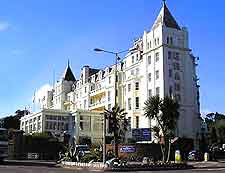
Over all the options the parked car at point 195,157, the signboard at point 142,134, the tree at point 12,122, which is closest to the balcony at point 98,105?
the signboard at point 142,134

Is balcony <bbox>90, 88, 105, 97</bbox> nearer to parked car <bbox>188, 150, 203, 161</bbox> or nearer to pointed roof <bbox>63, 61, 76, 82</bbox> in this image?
pointed roof <bbox>63, 61, 76, 82</bbox>

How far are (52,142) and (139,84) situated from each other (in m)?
21.7

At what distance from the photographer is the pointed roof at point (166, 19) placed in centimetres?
8162

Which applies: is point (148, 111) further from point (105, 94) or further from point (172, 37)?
point (105, 94)

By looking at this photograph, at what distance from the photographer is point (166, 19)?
8256 centimetres

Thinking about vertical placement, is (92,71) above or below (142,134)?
above

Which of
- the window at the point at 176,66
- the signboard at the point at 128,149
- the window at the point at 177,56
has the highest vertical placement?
the window at the point at 177,56

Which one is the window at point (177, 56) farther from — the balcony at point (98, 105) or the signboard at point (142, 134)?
the balcony at point (98, 105)

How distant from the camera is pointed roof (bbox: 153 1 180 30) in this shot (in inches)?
3214

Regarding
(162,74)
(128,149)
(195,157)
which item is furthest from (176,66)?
(128,149)

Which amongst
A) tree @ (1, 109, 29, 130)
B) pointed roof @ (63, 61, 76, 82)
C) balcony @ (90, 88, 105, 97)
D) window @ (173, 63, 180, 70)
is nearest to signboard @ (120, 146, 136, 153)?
window @ (173, 63, 180, 70)

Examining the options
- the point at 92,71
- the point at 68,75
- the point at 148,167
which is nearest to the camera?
the point at 148,167

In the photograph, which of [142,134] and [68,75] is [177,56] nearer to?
[142,134]

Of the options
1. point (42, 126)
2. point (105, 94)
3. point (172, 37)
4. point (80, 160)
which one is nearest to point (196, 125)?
point (172, 37)
